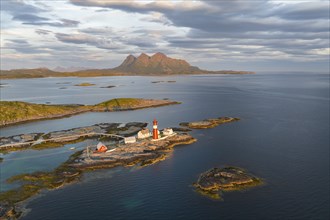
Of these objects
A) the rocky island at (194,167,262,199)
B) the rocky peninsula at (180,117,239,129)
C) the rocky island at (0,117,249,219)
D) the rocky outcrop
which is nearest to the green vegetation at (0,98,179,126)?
the rocky island at (0,117,249,219)

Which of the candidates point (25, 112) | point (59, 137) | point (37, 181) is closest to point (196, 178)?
point (37, 181)

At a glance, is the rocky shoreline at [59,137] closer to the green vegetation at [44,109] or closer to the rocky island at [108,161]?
the rocky island at [108,161]

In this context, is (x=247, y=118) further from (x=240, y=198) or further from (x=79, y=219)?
(x=79, y=219)

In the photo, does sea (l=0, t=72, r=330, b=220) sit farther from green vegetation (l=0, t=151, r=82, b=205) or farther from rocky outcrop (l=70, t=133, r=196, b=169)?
rocky outcrop (l=70, t=133, r=196, b=169)

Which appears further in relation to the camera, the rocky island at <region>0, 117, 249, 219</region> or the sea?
the rocky island at <region>0, 117, 249, 219</region>

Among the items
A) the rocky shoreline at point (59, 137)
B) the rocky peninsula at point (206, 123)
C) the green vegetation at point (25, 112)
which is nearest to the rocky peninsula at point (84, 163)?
the rocky shoreline at point (59, 137)

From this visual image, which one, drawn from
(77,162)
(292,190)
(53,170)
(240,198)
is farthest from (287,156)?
(53,170)
